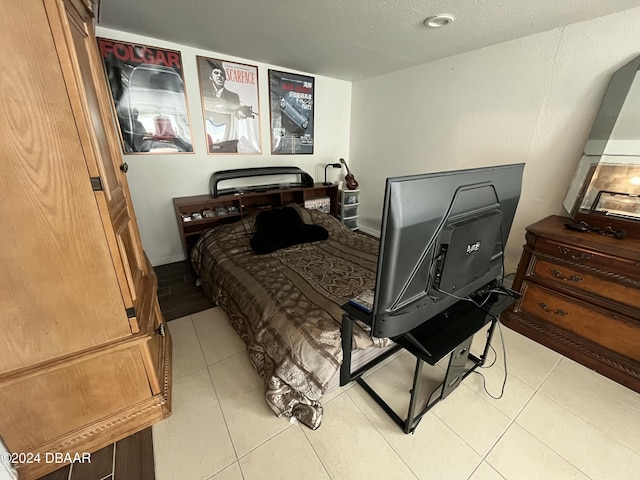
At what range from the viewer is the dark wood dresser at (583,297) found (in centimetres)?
148

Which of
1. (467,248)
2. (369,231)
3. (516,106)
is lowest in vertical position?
(369,231)

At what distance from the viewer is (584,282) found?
1626 millimetres

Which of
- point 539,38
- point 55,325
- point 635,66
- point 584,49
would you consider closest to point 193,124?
point 55,325

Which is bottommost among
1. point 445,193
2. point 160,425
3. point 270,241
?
point 160,425

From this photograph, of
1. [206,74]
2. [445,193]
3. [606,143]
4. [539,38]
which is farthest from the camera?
[206,74]

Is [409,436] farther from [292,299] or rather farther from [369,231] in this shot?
[369,231]

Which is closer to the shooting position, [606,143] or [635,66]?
[635,66]

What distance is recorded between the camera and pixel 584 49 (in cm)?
179

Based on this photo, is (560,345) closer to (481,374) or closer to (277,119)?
(481,374)

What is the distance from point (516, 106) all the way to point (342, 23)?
5.39 feet

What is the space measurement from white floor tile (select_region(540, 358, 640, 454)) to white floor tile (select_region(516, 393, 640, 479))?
0.06 m

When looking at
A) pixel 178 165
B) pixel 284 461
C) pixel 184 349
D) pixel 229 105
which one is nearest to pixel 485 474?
pixel 284 461

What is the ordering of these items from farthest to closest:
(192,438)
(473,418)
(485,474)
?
(473,418) < (192,438) < (485,474)

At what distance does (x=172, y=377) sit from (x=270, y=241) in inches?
48.4
